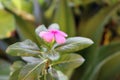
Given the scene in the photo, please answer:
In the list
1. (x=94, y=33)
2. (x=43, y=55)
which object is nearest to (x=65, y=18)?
(x=94, y=33)

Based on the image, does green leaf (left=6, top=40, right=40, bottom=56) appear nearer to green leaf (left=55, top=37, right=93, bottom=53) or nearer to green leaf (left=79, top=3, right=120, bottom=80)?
green leaf (left=55, top=37, right=93, bottom=53)

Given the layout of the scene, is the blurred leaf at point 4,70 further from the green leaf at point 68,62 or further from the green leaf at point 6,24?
the green leaf at point 68,62

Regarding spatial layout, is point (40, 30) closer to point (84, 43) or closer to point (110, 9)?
point (84, 43)

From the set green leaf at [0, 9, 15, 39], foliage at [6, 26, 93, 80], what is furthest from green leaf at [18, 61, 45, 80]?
green leaf at [0, 9, 15, 39]

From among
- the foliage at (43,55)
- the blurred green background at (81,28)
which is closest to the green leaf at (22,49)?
the foliage at (43,55)

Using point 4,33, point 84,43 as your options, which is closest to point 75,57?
point 84,43

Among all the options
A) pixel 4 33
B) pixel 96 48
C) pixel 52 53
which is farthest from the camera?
pixel 4 33
